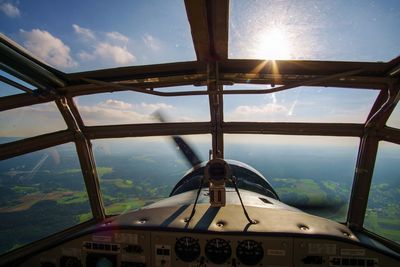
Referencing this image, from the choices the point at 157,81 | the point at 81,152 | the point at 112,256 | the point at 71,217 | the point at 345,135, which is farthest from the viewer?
the point at 71,217

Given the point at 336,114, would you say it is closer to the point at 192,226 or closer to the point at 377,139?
the point at 377,139

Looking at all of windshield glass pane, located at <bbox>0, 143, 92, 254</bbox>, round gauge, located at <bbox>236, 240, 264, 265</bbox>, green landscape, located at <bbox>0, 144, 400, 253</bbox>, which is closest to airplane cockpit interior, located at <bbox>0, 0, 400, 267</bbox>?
round gauge, located at <bbox>236, 240, 264, 265</bbox>

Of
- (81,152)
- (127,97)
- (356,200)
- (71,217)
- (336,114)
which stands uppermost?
(127,97)

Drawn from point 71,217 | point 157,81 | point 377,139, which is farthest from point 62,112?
point 71,217

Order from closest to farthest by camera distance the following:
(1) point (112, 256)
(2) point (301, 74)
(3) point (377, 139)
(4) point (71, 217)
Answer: (1) point (112, 256)
(2) point (301, 74)
(3) point (377, 139)
(4) point (71, 217)

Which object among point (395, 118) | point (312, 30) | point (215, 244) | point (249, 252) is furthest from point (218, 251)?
point (395, 118)

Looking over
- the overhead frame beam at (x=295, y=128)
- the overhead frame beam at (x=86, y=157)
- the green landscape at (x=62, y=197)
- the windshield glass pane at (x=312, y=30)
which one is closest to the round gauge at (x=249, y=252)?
the windshield glass pane at (x=312, y=30)

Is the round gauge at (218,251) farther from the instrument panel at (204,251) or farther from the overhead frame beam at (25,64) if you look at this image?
the overhead frame beam at (25,64)
